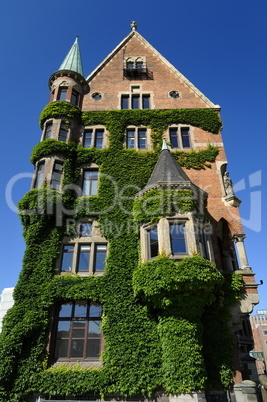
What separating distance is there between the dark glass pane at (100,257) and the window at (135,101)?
13.9m

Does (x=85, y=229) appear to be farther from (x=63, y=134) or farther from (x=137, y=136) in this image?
(x=137, y=136)

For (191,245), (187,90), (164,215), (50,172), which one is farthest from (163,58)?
(191,245)

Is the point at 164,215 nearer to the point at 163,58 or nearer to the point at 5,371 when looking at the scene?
the point at 5,371

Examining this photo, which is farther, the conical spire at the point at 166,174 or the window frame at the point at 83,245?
the window frame at the point at 83,245

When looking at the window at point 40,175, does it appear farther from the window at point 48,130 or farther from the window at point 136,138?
the window at point 136,138

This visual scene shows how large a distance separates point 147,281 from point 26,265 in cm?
803

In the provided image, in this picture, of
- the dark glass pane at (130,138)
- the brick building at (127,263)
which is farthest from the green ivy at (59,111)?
the dark glass pane at (130,138)

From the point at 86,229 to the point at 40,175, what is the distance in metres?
5.63

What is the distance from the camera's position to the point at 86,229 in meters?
20.9

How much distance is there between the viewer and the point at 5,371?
50.9ft

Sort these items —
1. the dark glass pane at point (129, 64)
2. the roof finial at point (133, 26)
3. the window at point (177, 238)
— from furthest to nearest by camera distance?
the roof finial at point (133, 26) < the dark glass pane at point (129, 64) < the window at point (177, 238)

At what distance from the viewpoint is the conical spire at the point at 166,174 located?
757 inches

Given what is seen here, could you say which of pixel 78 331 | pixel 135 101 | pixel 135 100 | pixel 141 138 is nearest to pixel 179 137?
pixel 141 138

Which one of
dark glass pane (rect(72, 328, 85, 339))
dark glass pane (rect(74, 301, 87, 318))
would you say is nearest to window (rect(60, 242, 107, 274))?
dark glass pane (rect(74, 301, 87, 318))
